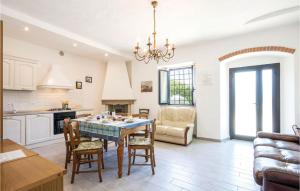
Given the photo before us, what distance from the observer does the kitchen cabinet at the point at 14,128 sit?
3.54 meters

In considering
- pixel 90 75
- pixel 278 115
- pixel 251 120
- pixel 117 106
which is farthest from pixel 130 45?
pixel 278 115

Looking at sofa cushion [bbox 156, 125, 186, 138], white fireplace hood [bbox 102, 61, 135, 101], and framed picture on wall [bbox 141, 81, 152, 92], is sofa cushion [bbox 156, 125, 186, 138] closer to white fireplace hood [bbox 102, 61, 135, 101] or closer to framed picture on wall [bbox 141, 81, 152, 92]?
framed picture on wall [bbox 141, 81, 152, 92]

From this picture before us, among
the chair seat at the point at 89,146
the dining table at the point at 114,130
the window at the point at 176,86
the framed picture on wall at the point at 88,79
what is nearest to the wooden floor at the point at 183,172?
the dining table at the point at 114,130

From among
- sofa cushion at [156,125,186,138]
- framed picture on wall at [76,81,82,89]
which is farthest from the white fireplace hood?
sofa cushion at [156,125,186,138]

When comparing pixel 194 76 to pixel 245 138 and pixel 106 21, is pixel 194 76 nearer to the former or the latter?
pixel 245 138

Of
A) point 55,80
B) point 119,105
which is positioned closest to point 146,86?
point 119,105

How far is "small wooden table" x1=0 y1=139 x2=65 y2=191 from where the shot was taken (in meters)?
0.96

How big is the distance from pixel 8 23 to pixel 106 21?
193 centimetres

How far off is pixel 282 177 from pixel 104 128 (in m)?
2.33

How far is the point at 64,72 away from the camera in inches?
207

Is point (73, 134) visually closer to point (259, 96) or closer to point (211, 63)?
point (211, 63)

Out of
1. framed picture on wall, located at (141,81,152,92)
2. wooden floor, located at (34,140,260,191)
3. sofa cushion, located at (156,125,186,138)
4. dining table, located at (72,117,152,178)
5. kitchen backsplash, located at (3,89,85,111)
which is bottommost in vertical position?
wooden floor, located at (34,140,260,191)

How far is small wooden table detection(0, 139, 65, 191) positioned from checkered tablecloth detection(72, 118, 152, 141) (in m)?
1.35

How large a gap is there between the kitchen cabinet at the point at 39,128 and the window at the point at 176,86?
133 inches
